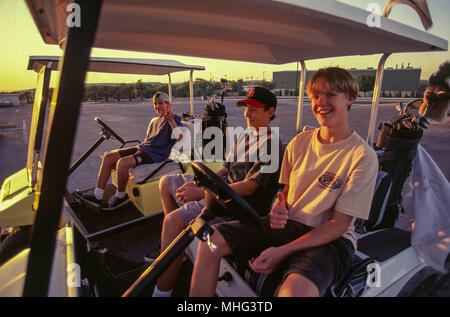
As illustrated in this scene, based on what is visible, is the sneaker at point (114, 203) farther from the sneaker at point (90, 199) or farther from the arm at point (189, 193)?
the arm at point (189, 193)

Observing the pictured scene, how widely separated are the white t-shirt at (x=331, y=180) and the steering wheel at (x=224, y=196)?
457mm

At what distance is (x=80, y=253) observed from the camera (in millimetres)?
1488

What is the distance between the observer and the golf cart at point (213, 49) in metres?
0.71

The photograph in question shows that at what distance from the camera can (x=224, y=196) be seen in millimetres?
1238

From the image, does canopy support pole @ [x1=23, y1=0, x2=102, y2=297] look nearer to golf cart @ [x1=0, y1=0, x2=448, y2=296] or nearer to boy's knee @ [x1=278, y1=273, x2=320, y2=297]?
golf cart @ [x1=0, y1=0, x2=448, y2=296]

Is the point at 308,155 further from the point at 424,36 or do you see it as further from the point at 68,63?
the point at 68,63

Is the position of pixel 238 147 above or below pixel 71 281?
above

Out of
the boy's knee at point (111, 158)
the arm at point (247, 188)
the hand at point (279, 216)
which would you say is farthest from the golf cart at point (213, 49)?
the boy's knee at point (111, 158)

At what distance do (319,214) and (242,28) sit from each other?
1.30 meters

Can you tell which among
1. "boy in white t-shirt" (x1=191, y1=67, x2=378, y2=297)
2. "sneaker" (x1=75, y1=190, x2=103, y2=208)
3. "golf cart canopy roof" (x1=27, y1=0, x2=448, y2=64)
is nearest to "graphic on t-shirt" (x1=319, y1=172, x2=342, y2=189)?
"boy in white t-shirt" (x1=191, y1=67, x2=378, y2=297)

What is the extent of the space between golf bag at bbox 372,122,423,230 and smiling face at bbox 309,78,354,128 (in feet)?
3.21

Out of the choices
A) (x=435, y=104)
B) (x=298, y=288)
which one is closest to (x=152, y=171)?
(x=298, y=288)

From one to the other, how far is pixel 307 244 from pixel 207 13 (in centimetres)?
142
